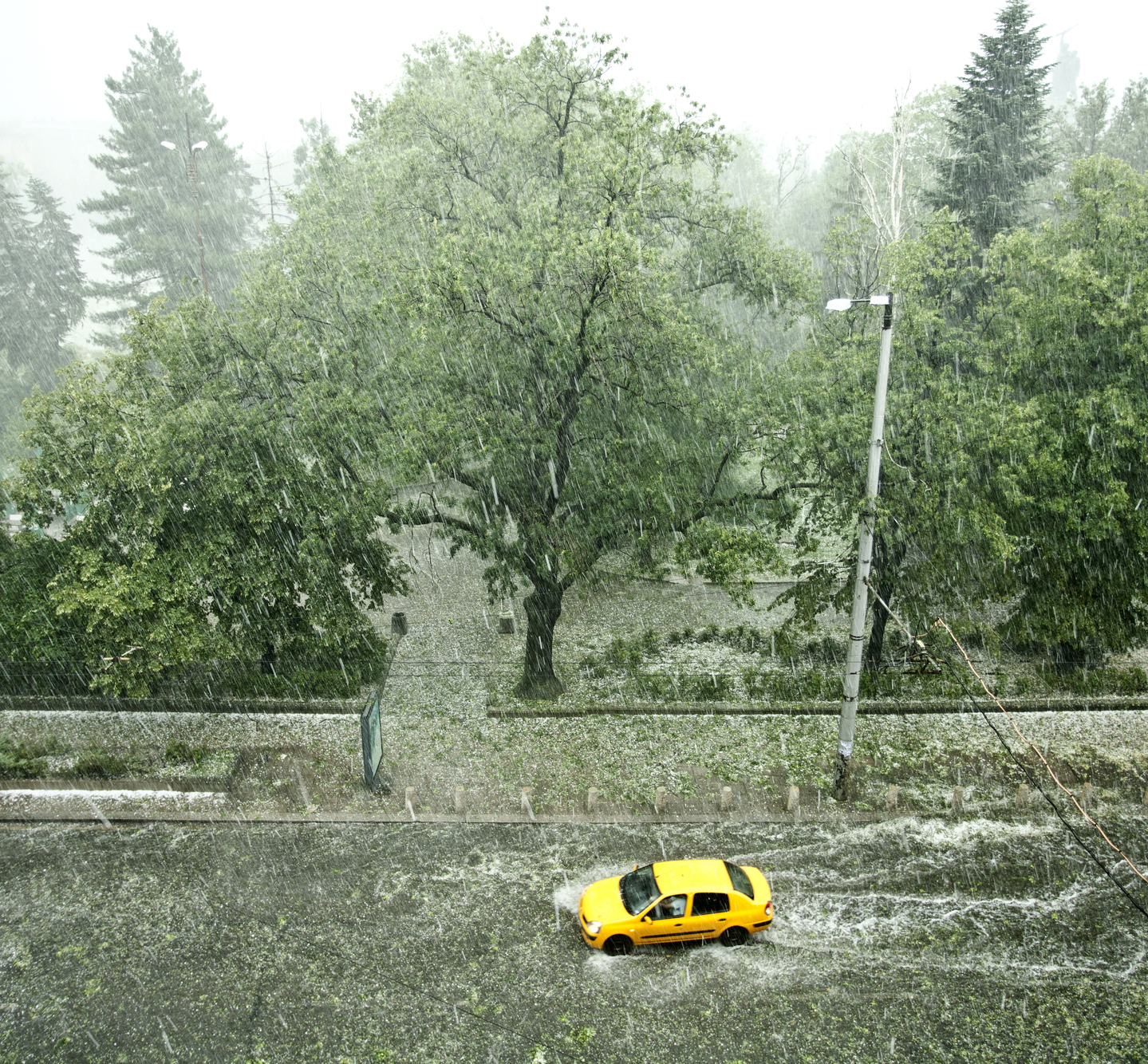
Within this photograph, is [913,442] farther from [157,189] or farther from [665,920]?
[157,189]

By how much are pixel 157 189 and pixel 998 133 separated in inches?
1932

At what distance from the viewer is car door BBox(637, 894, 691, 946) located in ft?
35.5

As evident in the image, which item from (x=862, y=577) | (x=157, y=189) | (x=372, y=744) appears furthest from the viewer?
(x=157, y=189)

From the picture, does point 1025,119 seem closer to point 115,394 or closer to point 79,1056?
point 115,394

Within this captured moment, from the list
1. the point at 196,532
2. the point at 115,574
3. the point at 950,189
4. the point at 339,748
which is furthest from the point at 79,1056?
the point at 950,189

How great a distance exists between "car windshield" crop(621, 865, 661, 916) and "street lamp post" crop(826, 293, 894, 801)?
4.60 meters

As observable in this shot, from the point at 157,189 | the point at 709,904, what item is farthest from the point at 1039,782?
the point at 157,189

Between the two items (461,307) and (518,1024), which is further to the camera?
(461,307)

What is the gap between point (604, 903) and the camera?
36.7ft

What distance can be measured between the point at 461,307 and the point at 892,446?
30.1 ft

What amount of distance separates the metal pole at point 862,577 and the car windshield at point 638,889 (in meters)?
4.59

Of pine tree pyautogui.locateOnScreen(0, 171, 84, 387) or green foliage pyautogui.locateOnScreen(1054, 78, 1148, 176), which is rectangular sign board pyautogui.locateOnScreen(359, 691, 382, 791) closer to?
pine tree pyautogui.locateOnScreen(0, 171, 84, 387)

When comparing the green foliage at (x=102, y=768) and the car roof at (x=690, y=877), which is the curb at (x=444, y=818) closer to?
the green foliage at (x=102, y=768)

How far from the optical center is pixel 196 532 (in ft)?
Answer: 56.9
